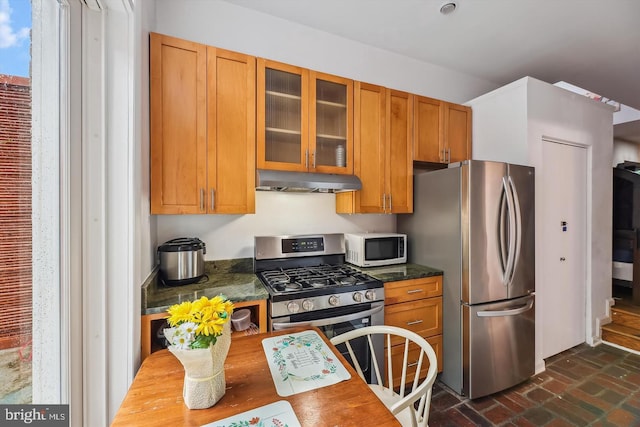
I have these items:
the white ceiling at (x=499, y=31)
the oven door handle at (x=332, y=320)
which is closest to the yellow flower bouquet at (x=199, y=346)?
the oven door handle at (x=332, y=320)

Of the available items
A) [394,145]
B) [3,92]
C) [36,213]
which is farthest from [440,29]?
[36,213]

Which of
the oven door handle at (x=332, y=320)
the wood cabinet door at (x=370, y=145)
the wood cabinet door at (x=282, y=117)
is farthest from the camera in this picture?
the wood cabinet door at (x=370, y=145)

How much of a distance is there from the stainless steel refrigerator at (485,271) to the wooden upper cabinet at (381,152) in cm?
32

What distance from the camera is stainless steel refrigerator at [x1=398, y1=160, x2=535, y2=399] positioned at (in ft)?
6.09

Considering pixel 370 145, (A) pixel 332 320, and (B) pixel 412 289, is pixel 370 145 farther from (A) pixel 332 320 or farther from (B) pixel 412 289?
(A) pixel 332 320

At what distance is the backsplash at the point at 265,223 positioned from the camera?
1.91 m

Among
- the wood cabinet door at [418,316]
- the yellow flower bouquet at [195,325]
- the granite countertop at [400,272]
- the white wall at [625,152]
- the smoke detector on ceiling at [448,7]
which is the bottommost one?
the wood cabinet door at [418,316]

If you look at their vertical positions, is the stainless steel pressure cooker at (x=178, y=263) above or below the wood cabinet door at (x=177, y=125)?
below

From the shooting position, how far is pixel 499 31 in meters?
2.19

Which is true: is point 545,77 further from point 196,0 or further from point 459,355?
point 196,0

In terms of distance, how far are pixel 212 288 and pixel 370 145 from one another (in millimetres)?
1578

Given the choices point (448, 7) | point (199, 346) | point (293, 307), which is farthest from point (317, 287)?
point (448, 7)

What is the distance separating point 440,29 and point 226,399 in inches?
112

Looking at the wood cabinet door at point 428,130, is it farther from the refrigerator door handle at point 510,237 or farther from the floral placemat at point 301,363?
the floral placemat at point 301,363
